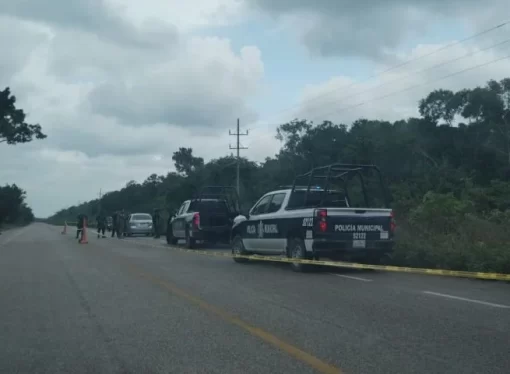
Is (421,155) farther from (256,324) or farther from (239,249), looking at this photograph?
(256,324)

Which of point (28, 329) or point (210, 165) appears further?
point (210, 165)

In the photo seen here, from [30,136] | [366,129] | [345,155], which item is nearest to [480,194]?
[345,155]

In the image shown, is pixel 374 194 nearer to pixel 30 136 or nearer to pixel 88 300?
pixel 88 300

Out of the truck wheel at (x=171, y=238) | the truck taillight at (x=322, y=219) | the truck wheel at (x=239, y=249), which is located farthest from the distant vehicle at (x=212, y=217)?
the truck taillight at (x=322, y=219)

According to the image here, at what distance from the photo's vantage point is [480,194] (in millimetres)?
30922

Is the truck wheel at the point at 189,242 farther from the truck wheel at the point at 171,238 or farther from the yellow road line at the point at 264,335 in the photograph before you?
the yellow road line at the point at 264,335

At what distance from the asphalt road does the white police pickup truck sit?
0.65m

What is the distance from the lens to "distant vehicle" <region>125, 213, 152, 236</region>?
41156 millimetres

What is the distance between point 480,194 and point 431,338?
84.5ft

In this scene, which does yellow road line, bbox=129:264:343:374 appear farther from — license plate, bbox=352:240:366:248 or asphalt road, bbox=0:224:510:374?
license plate, bbox=352:240:366:248

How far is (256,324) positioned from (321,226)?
18.4 ft

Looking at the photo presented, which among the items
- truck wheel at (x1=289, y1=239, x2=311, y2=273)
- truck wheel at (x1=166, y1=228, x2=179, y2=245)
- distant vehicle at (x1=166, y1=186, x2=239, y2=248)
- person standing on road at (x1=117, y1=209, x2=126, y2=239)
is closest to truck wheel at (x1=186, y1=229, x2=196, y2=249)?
distant vehicle at (x1=166, y1=186, x2=239, y2=248)

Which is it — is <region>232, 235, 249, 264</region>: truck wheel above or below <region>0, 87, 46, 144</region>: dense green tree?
below

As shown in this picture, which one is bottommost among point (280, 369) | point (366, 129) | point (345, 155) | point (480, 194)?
point (280, 369)
